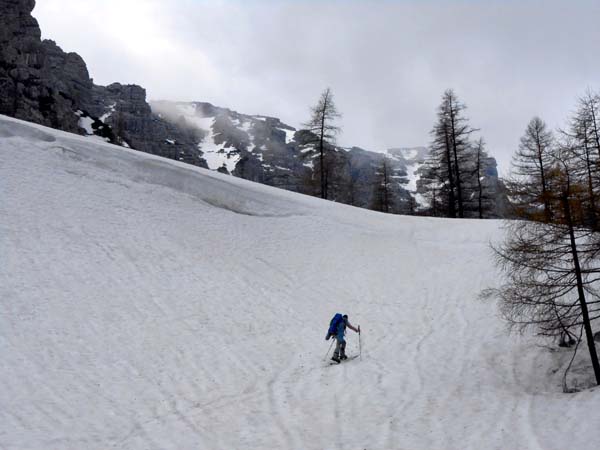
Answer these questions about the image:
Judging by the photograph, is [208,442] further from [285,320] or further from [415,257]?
[415,257]

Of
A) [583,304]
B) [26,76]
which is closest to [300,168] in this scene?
[26,76]

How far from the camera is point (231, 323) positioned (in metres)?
15.3

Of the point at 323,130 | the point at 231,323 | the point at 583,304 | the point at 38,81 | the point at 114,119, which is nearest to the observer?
the point at 583,304

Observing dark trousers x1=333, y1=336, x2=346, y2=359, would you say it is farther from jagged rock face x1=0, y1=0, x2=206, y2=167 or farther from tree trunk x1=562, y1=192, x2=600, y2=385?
jagged rock face x1=0, y1=0, x2=206, y2=167

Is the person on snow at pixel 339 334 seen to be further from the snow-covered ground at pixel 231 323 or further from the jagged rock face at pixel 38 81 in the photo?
the jagged rock face at pixel 38 81

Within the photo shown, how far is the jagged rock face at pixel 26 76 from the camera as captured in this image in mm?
57906

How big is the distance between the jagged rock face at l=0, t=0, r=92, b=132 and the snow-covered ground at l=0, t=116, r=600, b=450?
41935 millimetres

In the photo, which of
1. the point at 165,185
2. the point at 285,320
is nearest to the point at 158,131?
the point at 165,185

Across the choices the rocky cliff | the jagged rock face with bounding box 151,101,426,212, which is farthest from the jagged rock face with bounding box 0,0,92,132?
the jagged rock face with bounding box 151,101,426,212

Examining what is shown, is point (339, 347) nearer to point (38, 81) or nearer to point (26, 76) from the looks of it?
point (26, 76)

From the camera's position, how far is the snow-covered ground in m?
9.37

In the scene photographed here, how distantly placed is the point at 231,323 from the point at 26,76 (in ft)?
213

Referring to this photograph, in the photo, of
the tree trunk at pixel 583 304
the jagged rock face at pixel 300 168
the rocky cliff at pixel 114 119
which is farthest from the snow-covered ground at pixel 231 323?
the jagged rock face at pixel 300 168

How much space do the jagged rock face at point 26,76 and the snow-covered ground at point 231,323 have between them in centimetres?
4194
